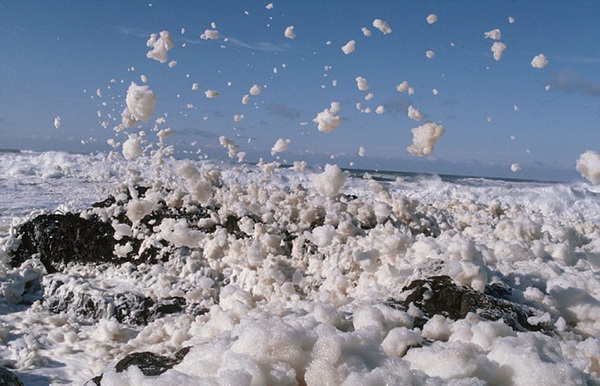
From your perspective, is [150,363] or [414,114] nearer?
[150,363]

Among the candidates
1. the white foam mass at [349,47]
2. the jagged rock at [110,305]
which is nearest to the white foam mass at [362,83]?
the white foam mass at [349,47]

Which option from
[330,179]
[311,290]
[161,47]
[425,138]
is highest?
[161,47]

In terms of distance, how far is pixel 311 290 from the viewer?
3846 millimetres

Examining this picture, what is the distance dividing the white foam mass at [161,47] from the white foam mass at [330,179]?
1751 mm

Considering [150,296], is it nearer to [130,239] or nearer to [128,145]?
[130,239]

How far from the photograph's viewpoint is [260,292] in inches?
153

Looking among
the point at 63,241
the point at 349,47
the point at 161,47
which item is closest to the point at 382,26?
the point at 349,47

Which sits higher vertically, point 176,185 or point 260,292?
point 176,185

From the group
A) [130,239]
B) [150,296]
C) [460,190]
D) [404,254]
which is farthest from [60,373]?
[460,190]

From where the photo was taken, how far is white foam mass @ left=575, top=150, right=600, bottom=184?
4070 millimetres

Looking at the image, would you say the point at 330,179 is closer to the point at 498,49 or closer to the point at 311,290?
the point at 311,290

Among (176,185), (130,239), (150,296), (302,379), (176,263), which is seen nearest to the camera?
(302,379)

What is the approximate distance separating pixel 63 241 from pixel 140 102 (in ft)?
4.68

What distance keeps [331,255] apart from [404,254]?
60 centimetres
